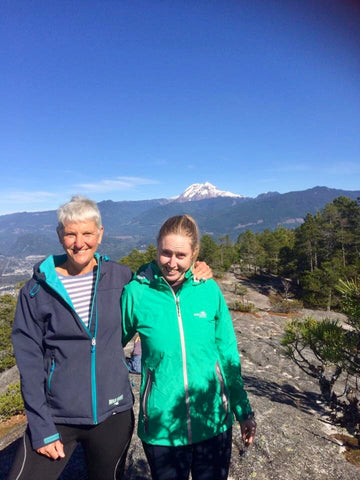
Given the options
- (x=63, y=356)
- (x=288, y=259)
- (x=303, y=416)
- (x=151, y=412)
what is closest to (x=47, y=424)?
(x=63, y=356)

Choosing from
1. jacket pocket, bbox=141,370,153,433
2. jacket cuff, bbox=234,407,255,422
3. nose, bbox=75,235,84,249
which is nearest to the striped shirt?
nose, bbox=75,235,84,249

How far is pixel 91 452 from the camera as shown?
2236 millimetres

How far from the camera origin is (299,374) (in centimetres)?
841

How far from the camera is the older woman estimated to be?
6.92 feet

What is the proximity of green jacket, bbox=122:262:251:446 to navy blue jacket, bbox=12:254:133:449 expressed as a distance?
269 mm

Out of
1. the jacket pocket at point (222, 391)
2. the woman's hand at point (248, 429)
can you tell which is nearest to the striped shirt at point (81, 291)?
the jacket pocket at point (222, 391)

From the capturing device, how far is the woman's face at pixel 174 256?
2238 mm

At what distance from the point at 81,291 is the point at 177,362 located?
1015 millimetres

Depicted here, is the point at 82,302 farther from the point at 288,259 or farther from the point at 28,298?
the point at 288,259

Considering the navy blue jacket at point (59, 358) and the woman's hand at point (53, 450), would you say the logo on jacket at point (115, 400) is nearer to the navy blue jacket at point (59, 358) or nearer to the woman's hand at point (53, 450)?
the navy blue jacket at point (59, 358)

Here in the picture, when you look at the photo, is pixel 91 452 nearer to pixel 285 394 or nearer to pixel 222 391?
pixel 222 391

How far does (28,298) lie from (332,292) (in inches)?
1153

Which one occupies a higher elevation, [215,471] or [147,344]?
[147,344]

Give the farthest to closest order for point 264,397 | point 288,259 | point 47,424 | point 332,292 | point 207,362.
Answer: point 288,259, point 332,292, point 264,397, point 207,362, point 47,424
